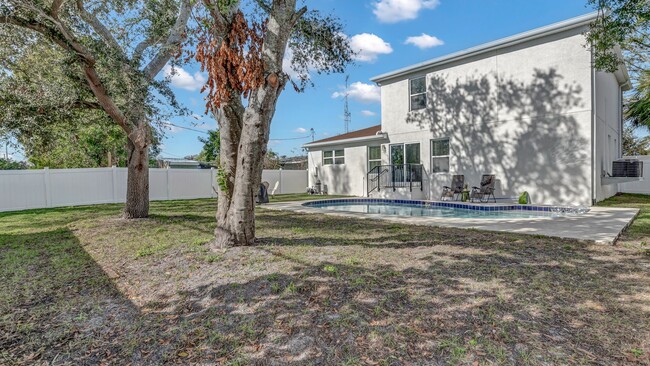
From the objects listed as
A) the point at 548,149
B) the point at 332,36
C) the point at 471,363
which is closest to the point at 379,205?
the point at 548,149

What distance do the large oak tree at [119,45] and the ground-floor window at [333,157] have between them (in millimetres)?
10649

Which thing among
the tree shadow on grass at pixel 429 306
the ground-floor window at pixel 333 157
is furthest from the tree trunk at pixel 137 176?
the ground-floor window at pixel 333 157

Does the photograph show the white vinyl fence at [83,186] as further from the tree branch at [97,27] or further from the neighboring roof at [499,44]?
the neighboring roof at [499,44]

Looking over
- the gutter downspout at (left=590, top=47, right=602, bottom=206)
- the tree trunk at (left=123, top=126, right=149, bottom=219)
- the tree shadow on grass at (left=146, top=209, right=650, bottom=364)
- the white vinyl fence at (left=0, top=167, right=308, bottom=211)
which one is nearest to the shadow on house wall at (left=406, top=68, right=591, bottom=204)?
the gutter downspout at (left=590, top=47, right=602, bottom=206)

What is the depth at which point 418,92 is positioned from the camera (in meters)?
14.0

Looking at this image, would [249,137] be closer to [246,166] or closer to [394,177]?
[246,166]

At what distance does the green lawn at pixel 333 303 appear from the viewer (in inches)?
97.1

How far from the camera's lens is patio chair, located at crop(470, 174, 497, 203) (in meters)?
11.4

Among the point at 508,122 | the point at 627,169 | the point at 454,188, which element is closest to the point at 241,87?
the point at 454,188

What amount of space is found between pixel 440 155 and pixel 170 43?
1018 centimetres

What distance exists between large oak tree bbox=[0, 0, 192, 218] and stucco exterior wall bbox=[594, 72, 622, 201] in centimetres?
1199

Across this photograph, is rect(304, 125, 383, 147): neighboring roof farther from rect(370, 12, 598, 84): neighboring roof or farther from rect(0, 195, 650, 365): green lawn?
rect(0, 195, 650, 365): green lawn

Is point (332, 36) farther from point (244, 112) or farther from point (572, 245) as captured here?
point (572, 245)

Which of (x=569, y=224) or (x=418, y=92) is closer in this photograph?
(x=569, y=224)
